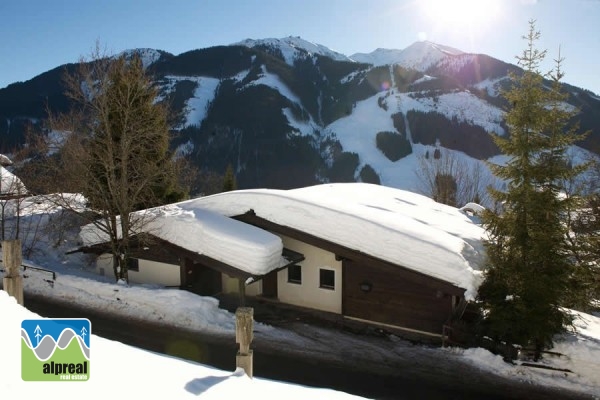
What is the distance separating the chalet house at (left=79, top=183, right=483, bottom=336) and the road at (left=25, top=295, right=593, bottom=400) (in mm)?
2470

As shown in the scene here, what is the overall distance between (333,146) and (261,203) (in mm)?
97879

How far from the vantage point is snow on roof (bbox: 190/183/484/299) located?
14.6 m

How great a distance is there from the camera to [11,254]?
893 cm

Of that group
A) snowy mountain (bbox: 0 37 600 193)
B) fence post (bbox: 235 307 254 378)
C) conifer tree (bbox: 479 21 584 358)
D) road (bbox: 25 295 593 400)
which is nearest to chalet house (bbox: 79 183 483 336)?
conifer tree (bbox: 479 21 584 358)

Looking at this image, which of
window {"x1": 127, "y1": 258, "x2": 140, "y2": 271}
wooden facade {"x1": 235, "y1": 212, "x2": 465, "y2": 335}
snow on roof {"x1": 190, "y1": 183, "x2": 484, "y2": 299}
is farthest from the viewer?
window {"x1": 127, "y1": 258, "x2": 140, "y2": 271}

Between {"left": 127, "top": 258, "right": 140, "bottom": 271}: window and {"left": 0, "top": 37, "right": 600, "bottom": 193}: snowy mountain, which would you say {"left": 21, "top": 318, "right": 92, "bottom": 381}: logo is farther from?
{"left": 0, "top": 37, "right": 600, "bottom": 193}: snowy mountain

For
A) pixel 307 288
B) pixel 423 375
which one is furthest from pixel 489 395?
pixel 307 288

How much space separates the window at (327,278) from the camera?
17.5 meters

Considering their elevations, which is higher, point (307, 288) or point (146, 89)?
point (146, 89)

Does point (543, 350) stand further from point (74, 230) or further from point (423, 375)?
point (74, 230)

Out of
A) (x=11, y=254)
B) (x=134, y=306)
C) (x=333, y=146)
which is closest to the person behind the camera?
(x=11, y=254)

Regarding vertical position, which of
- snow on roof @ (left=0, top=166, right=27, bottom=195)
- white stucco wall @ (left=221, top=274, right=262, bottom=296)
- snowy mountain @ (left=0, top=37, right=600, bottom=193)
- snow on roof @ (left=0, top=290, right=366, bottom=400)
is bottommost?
white stucco wall @ (left=221, top=274, right=262, bottom=296)

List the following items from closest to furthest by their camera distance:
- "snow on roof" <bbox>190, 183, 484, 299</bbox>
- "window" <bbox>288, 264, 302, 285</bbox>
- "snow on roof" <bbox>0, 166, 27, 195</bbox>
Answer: "snow on roof" <bbox>190, 183, 484, 299</bbox> → "window" <bbox>288, 264, 302, 285</bbox> → "snow on roof" <bbox>0, 166, 27, 195</bbox>

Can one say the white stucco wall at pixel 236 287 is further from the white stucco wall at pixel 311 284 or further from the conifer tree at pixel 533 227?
the conifer tree at pixel 533 227
